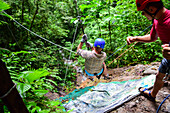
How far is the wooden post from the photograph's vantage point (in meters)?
0.51

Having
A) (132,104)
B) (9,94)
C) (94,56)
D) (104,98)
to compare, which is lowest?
(104,98)

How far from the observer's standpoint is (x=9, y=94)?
54cm

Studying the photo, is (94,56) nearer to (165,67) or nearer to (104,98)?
(104,98)

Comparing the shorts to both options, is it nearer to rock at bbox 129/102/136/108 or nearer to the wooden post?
rock at bbox 129/102/136/108

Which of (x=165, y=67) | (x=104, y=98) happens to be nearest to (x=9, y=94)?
(x=165, y=67)

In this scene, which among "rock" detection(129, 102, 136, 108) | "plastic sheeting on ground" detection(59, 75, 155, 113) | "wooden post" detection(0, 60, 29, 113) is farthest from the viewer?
"plastic sheeting on ground" detection(59, 75, 155, 113)

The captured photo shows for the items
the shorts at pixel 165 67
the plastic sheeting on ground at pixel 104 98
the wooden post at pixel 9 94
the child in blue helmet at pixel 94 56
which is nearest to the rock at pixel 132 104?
the plastic sheeting on ground at pixel 104 98

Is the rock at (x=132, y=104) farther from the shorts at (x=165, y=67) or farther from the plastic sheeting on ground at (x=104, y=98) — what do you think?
the shorts at (x=165, y=67)

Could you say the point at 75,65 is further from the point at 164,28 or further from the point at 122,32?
the point at 164,28

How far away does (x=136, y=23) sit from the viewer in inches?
188

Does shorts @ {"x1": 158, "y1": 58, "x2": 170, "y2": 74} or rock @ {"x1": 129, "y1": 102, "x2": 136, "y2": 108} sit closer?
shorts @ {"x1": 158, "y1": 58, "x2": 170, "y2": 74}

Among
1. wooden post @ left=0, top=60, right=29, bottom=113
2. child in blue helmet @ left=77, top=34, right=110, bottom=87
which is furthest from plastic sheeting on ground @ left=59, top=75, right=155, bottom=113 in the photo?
wooden post @ left=0, top=60, right=29, bottom=113

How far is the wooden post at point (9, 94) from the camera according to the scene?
514 mm

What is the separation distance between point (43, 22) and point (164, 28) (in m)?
5.00
